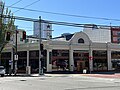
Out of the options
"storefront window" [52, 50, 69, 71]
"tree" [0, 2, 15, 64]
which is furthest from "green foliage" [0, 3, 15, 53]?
"storefront window" [52, 50, 69, 71]

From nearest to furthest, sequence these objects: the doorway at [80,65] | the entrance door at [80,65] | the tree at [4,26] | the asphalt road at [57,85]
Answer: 1. the asphalt road at [57,85]
2. the tree at [4,26]
3. the doorway at [80,65]
4. the entrance door at [80,65]

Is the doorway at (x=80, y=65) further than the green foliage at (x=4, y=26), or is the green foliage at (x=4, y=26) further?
the doorway at (x=80, y=65)

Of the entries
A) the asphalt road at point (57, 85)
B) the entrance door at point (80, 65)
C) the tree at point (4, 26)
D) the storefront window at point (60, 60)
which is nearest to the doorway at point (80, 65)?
the entrance door at point (80, 65)

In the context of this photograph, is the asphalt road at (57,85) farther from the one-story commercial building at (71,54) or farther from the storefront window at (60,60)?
the storefront window at (60,60)

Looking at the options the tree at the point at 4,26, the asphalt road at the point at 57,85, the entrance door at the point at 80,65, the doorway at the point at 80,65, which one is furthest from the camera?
the entrance door at the point at 80,65

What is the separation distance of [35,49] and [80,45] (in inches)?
347

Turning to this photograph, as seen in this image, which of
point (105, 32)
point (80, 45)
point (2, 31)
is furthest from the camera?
point (105, 32)

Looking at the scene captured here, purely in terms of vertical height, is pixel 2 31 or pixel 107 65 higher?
pixel 2 31

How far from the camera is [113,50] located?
6300 cm

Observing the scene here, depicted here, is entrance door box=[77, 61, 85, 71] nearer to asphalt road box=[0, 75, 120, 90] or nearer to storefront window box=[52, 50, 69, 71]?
storefront window box=[52, 50, 69, 71]

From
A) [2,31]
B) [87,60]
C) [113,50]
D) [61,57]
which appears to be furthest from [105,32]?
[2,31]

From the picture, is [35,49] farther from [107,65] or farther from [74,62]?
[107,65]

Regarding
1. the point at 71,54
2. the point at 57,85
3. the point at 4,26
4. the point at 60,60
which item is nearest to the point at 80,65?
the point at 71,54

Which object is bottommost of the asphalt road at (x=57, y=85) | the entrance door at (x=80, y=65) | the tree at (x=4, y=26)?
the asphalt road at (x=57, y=85)
